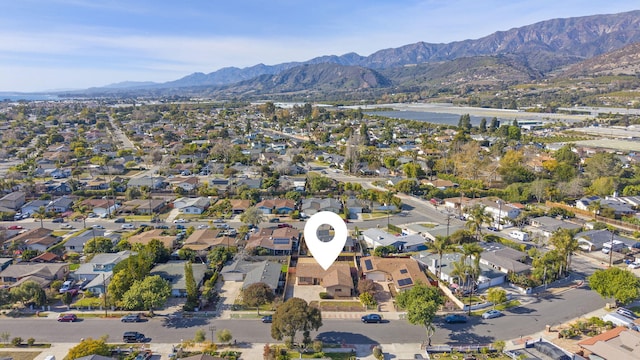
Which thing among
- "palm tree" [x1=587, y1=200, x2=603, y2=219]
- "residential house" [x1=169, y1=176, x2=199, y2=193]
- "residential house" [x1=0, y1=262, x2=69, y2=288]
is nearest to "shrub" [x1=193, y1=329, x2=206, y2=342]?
"residential house" [x1=0, y1=262, x2=69, y2=288]

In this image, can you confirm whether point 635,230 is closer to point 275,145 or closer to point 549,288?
point 549,288

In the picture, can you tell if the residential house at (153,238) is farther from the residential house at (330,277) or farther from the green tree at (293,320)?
the green tree at (293,320)

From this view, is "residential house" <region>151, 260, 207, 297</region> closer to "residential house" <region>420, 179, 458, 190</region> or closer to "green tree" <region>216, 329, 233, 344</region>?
"green tree" <region>216, 329, 233, 344</region>

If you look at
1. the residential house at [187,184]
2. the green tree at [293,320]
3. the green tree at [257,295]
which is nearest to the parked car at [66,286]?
the green tree at [257,295]

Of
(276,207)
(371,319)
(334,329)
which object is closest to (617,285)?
(371,319)

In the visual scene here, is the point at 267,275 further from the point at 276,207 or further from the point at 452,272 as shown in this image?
the point at 276,207
